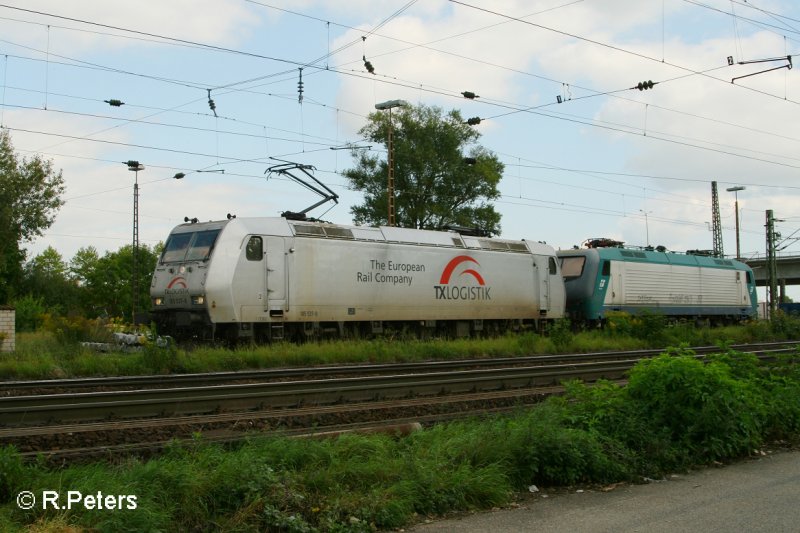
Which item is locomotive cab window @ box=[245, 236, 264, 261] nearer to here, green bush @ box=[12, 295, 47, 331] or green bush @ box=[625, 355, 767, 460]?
green bush @ box=[625, 355, 767, 460]

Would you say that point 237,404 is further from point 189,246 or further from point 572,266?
point 572,266

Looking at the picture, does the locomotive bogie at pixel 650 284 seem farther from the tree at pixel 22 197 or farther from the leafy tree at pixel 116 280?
the leafy tree at pixel 116 280

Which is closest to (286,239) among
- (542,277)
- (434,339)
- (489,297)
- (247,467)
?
(434,339)

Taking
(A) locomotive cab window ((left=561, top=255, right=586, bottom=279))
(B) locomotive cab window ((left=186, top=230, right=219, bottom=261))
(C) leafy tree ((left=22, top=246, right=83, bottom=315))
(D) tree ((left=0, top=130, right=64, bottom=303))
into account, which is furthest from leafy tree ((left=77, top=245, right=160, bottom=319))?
(B) locomotive cab window ((left=186, top=230, right=219, bottom=261))

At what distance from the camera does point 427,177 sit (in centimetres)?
5288

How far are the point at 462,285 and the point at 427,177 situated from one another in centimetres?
3035

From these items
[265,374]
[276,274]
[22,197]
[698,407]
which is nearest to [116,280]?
[22,197]

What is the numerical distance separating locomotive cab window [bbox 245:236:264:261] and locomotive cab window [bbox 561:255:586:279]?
13.3m

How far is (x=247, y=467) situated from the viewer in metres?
6.03

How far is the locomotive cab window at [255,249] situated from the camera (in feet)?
60.4

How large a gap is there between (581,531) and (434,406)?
5.64m

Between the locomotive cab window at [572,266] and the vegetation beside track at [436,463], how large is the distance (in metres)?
17.8

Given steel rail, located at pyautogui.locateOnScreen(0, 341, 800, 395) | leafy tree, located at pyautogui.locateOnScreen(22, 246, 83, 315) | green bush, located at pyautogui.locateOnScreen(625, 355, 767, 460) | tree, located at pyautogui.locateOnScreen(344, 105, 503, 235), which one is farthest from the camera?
leafy tree, located at pyautogui.locateOnScreen(22, 246, 83, 315)

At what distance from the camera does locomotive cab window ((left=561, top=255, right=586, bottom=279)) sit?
2827 centimetres
